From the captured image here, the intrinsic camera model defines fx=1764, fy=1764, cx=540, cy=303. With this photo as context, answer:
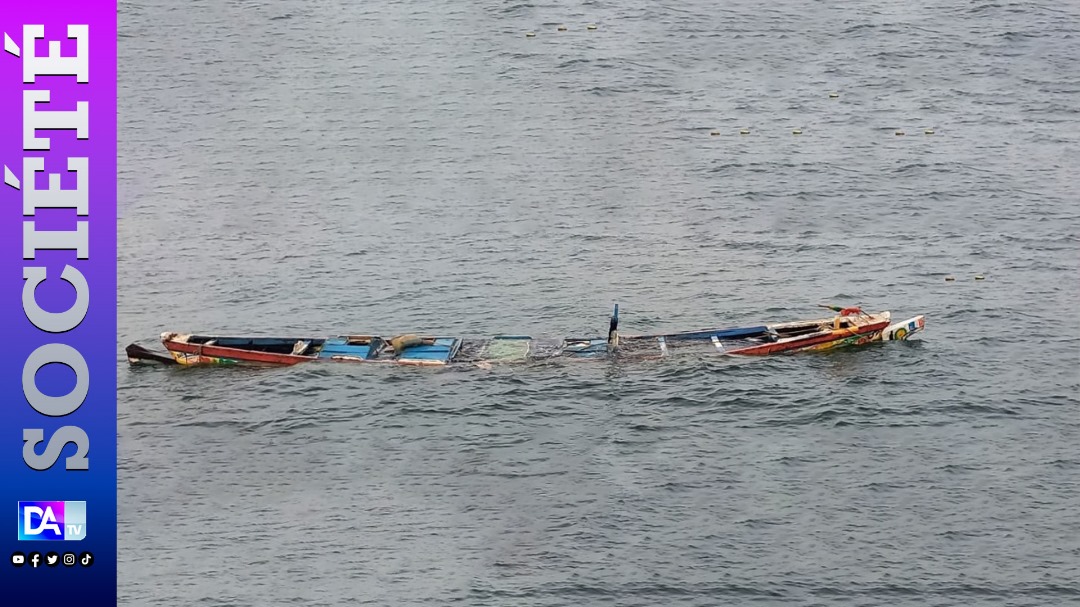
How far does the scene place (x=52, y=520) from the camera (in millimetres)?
54062

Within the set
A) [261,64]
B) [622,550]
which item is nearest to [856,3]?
[261,64]

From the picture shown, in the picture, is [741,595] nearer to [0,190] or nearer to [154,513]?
[154,513]

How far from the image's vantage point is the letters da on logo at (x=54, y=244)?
168 ft

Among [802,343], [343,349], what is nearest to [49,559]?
[343,349]

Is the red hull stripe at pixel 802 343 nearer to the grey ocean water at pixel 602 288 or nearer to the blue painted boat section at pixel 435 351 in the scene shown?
the grey ocean water at pixel 602 288

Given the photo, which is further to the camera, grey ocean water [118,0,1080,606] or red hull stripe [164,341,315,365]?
red hull stripe [164,341,315,365]

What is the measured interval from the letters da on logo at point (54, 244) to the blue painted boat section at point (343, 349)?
44.0 m

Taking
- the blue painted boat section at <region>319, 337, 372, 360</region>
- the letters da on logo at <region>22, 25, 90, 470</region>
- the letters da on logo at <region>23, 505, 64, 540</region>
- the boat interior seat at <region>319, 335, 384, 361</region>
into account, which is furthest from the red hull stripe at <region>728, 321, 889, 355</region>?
the letters da on logo at <region>22, 25, 90, 470</region>

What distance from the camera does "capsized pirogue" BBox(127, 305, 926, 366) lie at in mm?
96500

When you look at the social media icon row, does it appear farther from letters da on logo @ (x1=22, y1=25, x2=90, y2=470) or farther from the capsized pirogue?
the capsized pirogue

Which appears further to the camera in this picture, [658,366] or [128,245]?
[128,245]

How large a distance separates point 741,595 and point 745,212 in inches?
2116

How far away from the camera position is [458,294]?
110 metres

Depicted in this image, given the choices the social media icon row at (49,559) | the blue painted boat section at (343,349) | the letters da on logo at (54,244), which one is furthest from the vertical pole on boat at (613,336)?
the letters da on logo at (54,244)
